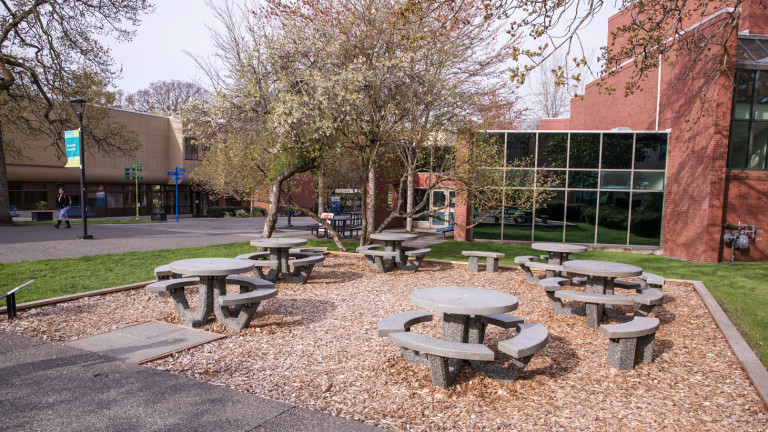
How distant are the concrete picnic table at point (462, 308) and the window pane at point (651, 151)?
15.9m

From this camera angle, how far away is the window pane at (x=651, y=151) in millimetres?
17594

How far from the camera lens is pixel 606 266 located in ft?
22.8

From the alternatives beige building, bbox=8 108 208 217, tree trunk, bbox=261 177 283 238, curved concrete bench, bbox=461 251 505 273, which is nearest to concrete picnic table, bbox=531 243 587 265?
curved concrete bench, bbox=461 251 505 273

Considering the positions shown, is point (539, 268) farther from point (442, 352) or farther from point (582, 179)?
point (582, 179)

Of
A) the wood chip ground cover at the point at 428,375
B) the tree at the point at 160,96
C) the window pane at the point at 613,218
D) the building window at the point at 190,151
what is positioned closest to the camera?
the wood chip ground cover at the point at 428,375

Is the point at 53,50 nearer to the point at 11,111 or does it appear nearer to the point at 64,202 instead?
the point at 11,111

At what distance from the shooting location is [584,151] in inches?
719

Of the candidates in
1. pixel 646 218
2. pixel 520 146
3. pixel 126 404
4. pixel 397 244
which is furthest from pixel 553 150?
pixel 126 404

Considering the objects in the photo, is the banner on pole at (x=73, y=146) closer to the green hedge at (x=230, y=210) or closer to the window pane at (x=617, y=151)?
the window pane at (x=617, y=151)

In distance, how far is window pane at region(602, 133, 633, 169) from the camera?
59.1 ft

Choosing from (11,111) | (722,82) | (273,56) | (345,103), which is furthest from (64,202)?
(722,82)

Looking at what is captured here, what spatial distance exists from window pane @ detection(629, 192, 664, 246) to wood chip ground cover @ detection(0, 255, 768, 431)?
11.8m

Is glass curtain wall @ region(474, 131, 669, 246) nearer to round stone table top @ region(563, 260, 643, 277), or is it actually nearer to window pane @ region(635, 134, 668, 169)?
window pane @ region(635, 134, 668, 169)

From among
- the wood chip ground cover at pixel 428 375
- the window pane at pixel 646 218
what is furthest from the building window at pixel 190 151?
the wood chip ground cover at pixel 428 375
